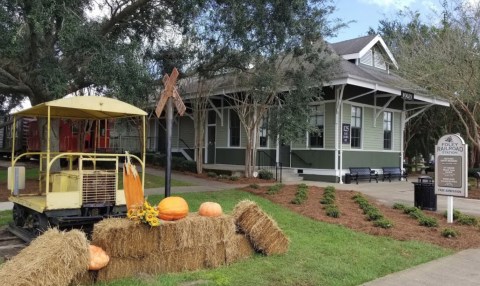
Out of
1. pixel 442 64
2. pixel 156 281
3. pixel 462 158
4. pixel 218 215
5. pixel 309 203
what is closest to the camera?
pixel 156 281

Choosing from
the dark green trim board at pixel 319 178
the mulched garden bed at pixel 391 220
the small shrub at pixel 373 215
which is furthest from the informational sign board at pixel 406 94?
the small shrub at pixel 373 215

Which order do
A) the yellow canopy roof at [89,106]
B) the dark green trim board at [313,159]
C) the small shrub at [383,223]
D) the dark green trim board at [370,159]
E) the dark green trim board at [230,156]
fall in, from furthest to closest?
the dark green trim board at [230,156]
the dark green trim board at [370,159]
the dark green trim board at [313,159]
the small shrub at [383,223]
the yellow canopy roof at [89,106]

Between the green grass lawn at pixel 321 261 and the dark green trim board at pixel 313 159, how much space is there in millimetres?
11014

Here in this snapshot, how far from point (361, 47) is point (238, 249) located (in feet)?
63.5

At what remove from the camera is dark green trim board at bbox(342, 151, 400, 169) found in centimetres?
2097

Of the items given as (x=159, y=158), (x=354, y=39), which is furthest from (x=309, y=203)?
(x=354, y=39)

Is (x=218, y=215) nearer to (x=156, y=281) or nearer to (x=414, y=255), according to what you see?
(x=156, y=281)

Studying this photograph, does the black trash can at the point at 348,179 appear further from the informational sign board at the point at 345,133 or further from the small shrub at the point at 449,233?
the small shrub at the point at 449,233

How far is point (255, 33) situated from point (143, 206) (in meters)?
8.21

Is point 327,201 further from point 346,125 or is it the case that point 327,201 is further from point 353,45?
point 353,45

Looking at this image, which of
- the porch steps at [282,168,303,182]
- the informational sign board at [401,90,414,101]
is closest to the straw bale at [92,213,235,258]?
the porch steps at [282,168,303,182]

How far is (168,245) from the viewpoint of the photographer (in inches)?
234

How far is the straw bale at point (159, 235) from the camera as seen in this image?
216 inches

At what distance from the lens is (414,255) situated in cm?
747
